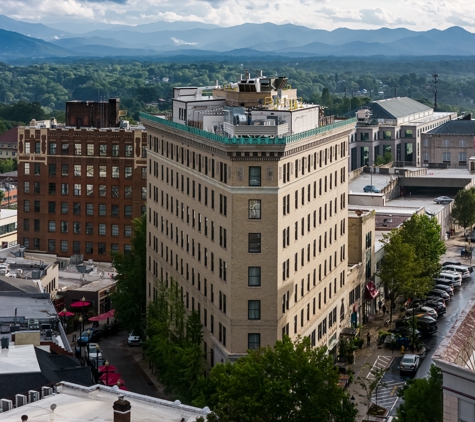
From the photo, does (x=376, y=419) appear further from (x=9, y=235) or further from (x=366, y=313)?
(x=9, y=235)

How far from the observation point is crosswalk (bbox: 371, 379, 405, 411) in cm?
8662

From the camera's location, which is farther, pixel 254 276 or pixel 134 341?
pixel 134 341

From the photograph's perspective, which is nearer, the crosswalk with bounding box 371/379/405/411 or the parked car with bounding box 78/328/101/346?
the crosswalk with bounding box 371/379/405/411

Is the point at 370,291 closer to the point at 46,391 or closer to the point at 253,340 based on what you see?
the point at 253,340

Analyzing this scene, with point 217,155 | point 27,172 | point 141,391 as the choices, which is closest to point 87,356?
point 141,391

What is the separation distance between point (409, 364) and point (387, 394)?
22.4ft

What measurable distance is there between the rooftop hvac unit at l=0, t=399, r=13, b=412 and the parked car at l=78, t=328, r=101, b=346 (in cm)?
4577

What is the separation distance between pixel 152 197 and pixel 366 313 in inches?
927

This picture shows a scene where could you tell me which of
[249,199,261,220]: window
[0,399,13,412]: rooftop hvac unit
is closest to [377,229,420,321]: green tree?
[249,199,261,220]: window

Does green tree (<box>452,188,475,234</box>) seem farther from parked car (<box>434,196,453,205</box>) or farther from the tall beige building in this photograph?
the tall beige building

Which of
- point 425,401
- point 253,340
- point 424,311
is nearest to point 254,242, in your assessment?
point 253,340

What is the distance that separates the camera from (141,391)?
306 feet

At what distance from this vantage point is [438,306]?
117 m

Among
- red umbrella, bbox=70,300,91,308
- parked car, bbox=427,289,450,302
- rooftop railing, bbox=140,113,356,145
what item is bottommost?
Result: red umbrella, bbox=70,300,91,308
